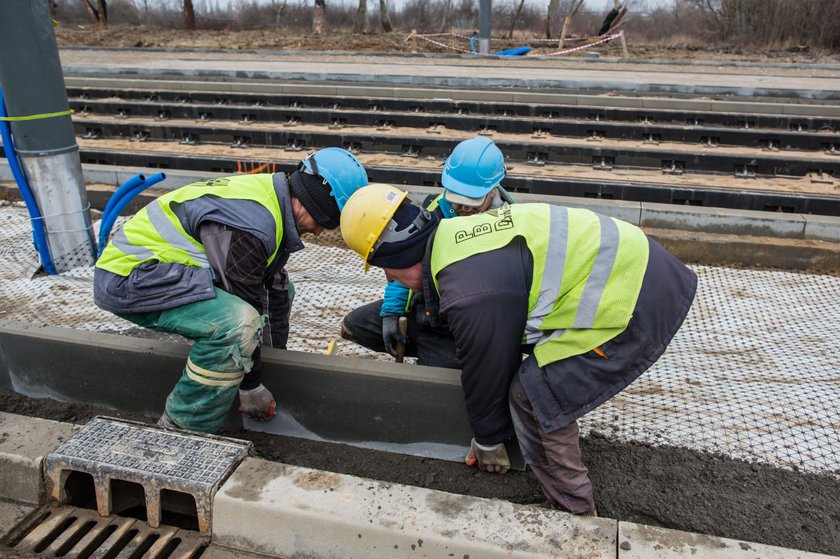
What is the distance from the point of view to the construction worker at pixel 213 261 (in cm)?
281

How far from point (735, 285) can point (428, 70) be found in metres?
11.1

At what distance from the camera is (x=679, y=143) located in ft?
30.0

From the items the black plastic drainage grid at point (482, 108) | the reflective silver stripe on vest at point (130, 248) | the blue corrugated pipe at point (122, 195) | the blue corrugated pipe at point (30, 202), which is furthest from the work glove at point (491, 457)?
the black plastic drainage grid at point (482, 108)

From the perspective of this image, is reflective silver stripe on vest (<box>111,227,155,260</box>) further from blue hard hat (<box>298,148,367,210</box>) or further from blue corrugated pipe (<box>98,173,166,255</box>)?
blue corrugated pipe (<box>98,173,166,255</box>)

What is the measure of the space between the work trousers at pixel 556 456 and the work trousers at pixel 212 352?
113cm

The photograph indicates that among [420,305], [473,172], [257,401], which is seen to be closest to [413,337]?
[420,305]

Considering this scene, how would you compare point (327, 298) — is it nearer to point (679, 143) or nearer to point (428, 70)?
point (679, 143)

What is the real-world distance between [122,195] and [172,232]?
275 cm

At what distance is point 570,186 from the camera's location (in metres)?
7.48

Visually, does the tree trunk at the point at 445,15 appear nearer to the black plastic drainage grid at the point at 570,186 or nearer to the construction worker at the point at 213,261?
the black plastic drainage grid at the point at 570,186

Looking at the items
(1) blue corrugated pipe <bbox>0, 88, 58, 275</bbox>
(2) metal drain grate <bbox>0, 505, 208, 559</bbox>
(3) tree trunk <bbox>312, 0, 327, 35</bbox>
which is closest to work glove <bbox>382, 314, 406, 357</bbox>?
(2) metal drain grate <bbox>0, 505, 208, 559</bbox>

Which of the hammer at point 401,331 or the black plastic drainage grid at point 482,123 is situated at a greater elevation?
the black plastic drainage grid at point 482,123

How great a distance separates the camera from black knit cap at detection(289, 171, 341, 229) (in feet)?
9.52

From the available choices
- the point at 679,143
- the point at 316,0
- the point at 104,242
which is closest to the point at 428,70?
the point at 679,143
